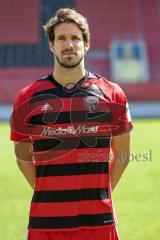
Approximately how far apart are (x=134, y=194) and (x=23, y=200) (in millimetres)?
1474

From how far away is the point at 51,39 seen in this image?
280cm

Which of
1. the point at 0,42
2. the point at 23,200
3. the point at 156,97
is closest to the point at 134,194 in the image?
the point at 23,200

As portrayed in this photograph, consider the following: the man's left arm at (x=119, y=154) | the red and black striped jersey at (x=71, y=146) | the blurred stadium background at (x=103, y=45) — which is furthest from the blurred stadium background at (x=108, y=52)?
the red and black striped jersey at (x=71, y=146)

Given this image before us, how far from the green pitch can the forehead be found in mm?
2751

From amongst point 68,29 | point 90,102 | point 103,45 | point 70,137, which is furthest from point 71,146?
point 103,45

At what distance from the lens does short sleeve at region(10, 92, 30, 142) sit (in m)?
2.77

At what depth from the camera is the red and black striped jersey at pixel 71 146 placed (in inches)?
104

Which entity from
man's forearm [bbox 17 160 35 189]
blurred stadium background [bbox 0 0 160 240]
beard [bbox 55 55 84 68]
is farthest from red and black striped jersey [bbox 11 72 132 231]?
blurred stadium background [bbox 0 0 160 240]

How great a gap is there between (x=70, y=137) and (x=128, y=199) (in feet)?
13.0

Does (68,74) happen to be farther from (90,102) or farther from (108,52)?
(108,52)

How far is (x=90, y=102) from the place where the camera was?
108 inches

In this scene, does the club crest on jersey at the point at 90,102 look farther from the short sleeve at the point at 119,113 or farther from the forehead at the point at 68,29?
the forehead at the point at 68,29

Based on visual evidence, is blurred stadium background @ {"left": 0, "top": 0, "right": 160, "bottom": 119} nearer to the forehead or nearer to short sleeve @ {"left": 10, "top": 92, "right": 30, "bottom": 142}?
short sleeve @ {"left": 10, "top": 92, "right": 30, "bottom": 142}

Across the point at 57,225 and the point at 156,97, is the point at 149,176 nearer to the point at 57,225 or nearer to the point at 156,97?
the point at 57,225
